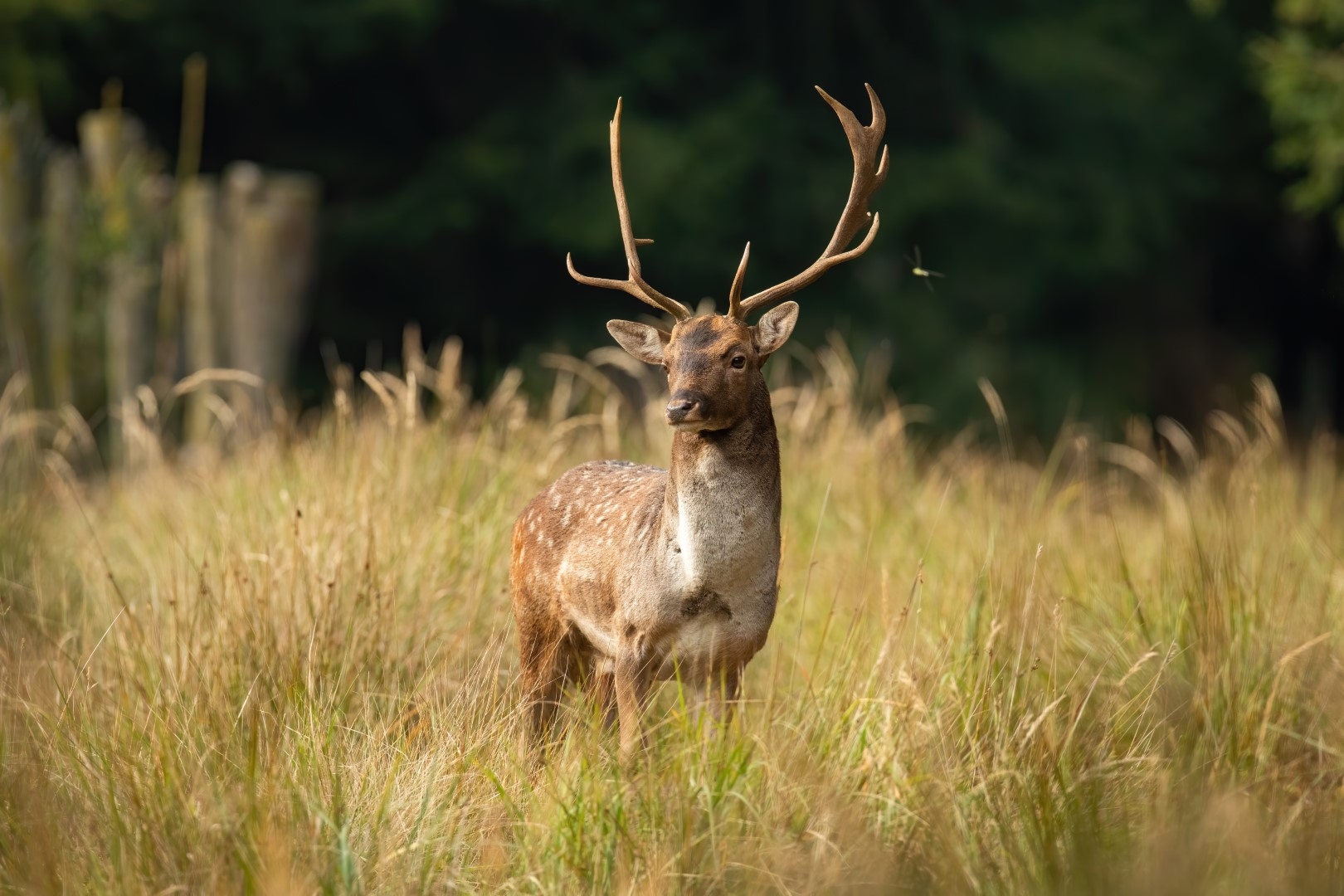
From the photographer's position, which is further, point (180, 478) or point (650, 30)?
point (650, 30)

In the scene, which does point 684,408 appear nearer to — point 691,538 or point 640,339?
point 691,538

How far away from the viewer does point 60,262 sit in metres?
10.1

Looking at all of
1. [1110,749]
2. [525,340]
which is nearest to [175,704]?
Result: [1110,749]

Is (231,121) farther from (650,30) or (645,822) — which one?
(645,822)

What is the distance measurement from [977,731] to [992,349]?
11410 mm

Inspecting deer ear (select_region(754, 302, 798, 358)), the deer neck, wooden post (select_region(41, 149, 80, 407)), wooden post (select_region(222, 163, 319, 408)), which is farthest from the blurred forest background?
the deer neck

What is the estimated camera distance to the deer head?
395 cm

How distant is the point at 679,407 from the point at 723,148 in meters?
11.4

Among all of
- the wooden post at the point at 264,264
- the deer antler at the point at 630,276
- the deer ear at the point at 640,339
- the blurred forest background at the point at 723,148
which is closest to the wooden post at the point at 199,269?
the wooden post at the point at 264,264

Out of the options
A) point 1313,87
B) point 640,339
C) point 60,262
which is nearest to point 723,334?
point 640,339

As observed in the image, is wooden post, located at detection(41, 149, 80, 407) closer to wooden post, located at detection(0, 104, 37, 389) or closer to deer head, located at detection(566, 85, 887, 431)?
wooden post, located at detection(0, 104, 37, 389)

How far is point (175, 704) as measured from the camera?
4102 millimetres

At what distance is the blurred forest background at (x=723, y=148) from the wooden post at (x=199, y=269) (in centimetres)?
335

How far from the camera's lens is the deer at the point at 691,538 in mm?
4020
